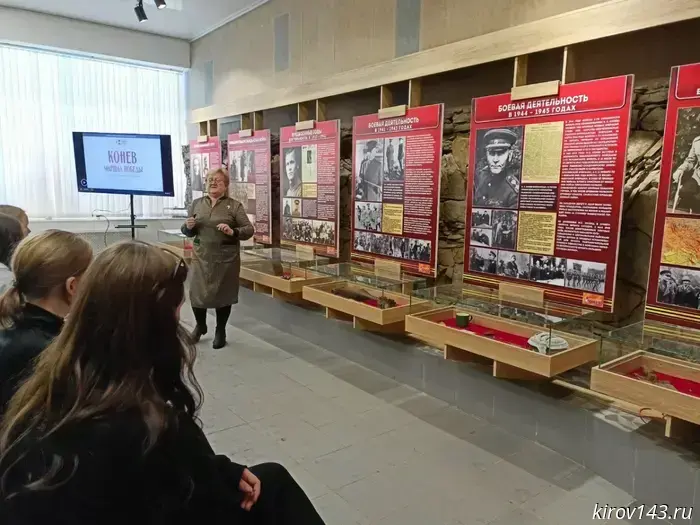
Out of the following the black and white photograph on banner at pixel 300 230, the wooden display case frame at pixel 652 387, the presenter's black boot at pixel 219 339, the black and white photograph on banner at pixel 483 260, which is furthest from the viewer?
the black and white photograph on banner at pixel 300 230

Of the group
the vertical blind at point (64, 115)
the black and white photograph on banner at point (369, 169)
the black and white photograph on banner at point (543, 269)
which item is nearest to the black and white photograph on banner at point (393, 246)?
the black and white photograph on banner at point (369, 169)

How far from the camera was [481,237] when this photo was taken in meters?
3.31

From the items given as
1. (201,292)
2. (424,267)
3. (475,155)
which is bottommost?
(201,292)

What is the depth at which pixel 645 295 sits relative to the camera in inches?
109

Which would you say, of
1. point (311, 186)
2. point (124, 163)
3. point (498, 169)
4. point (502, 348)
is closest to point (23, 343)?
point (502, 348)

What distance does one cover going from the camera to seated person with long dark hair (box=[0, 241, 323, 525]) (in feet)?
3.15

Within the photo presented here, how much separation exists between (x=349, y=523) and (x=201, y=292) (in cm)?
264

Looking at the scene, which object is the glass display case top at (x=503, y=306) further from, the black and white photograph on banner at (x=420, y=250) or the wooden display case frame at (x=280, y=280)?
the wooden display case frame at (x=280, y=280)

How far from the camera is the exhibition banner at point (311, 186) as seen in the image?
177 inches

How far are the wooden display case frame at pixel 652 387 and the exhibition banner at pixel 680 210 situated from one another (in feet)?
0.77

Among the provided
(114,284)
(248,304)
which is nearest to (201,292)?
(248,304)

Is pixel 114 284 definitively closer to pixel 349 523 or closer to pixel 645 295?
pixel 349 523

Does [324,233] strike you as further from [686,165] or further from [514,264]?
[686,165]

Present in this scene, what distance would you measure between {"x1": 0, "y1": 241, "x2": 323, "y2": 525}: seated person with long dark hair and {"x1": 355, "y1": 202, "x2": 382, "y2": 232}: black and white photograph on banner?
298 cm
